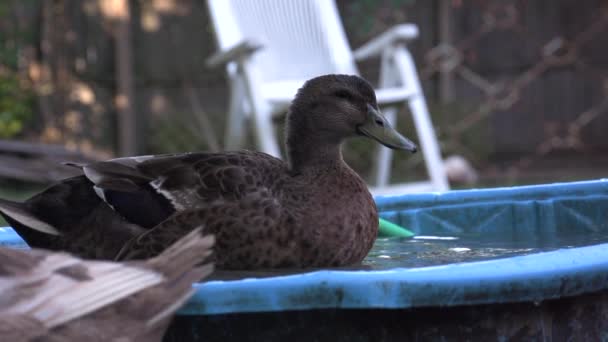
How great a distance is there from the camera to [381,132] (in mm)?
2287

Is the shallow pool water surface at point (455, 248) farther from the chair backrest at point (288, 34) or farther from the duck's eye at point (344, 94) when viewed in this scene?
the chair backrest at point (288, 34)

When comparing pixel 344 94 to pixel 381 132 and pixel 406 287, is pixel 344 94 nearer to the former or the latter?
pixel 381 132

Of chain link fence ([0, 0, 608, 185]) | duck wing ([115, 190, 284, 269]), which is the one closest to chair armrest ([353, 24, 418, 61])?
chain link fence ([0, 0, 608, 185])

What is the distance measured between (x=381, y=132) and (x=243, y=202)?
0.47 metres

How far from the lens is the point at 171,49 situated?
7883mm

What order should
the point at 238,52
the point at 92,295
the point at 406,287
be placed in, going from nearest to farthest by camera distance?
the point at 92,295 → the point at 406,287 → the point at 238,52

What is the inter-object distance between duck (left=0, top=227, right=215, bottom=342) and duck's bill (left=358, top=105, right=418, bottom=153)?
0.93m

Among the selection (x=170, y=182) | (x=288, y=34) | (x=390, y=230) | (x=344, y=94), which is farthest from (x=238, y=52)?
(x=170, y=182)

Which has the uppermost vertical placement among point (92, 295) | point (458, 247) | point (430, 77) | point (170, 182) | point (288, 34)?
point (288, 34)

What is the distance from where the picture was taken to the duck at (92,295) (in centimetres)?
131

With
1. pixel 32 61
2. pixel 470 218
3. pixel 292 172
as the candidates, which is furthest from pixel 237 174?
pixel 32 61

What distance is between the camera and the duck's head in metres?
2.29

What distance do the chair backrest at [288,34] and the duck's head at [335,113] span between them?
8.56 ft

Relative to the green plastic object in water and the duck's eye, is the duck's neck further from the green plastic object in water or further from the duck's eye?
the green plastic object in water
